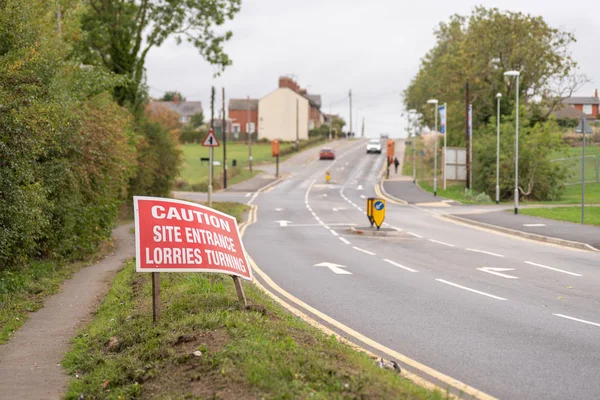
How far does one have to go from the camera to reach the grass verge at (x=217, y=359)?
5.87 meters

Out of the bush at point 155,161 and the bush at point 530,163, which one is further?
the bush at point 530,163

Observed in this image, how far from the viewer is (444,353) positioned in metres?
8.48

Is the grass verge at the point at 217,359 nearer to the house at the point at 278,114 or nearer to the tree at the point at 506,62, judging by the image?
the tree at the point at 506,62

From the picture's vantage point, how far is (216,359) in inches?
261

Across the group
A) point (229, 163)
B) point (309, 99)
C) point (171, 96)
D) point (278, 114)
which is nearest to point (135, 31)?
point (229, 163)

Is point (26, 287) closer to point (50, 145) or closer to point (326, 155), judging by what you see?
point (50, 145)

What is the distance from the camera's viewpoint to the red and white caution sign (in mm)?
8328

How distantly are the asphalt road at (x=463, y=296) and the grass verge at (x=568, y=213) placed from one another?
15.0 ft

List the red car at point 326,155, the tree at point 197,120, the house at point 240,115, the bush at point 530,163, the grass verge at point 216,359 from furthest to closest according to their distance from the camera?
the tree at point 197,120
the house at point 240,115
the red car at point 326,155
the bush at point 530,163
the grass verge at point 216,359

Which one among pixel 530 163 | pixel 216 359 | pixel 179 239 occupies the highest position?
pixel 530 163

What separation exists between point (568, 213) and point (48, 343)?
96.8ft

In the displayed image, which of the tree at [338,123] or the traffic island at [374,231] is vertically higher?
the tree at [338,123]

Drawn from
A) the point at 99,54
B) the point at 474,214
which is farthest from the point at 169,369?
the point at 99,54

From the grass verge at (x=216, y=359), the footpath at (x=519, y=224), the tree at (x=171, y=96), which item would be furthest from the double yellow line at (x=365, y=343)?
the tree at (x=171, y=96)
